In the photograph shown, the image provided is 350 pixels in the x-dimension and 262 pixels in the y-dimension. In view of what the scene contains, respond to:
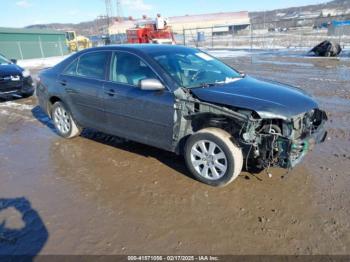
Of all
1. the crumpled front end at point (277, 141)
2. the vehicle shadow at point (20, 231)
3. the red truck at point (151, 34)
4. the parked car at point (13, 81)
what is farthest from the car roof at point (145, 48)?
the red truck at point (151, 34)

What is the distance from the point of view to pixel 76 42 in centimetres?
3744

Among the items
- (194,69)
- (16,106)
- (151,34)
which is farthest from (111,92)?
(151,34)

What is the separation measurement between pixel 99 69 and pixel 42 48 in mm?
31852

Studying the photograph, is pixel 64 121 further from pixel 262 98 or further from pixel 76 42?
pixel 76 42

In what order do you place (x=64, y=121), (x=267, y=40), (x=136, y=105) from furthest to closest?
1. (x=267, y=40)
2. (x=64, y=121)
3. (x=136, y=105)

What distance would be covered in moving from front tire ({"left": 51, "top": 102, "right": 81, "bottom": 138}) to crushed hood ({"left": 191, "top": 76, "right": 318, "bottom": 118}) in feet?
8.78

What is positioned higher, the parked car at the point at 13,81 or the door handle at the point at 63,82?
the door handle at the point at 63,82

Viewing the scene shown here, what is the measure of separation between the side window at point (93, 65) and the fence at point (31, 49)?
27490 mm

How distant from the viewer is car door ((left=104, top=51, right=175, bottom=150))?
404 centimetres

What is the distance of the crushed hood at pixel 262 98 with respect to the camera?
349 cm

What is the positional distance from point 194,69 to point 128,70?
3.14ft

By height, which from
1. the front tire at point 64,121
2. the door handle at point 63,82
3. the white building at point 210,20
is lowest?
the front tire at point 64,121

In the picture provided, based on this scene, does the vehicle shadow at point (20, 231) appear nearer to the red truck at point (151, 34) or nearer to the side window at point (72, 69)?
the side window at point (72, 69)

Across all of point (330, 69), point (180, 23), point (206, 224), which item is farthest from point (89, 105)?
point (180, 23)
